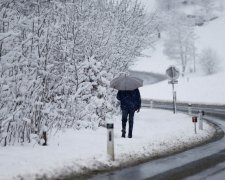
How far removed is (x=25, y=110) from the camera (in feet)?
38.5

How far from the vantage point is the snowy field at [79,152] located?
9.07 metres

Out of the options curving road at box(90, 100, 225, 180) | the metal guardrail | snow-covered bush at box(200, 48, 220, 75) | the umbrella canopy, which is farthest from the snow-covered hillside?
curving road at box(90, 100, 225, 180)

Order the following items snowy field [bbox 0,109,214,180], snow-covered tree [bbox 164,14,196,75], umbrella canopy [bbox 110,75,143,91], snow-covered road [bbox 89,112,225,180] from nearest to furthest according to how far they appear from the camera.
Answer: snowy field [bbox 0,109,214,180]
snow-covered road [bbox 89,112,225,180]
umbrella canopy [bbox 110,75,143,91]
snow-covered tree [bbox 164,14,196,75]

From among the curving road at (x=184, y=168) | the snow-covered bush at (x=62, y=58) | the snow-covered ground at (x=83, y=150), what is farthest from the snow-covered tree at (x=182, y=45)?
the curving road at (x=184, y=168)

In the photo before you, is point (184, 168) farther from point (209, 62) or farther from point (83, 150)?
point (209, 62)

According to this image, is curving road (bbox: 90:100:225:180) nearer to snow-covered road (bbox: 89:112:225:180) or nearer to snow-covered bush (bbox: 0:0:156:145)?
snow-covered road (bbox: 89:112:225:180)

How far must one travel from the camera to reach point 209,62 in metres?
83.2

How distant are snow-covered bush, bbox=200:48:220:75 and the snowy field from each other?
68.4 meters

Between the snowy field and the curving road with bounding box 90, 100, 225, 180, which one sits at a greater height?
the snowy field

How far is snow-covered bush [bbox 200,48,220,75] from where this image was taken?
82.6 m

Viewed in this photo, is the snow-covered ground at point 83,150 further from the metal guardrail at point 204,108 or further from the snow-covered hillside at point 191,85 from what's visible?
the snow-covered hillside at point 191,85

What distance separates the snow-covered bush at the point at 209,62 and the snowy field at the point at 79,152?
6836 centimetres

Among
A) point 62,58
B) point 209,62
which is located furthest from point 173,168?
point 209,62

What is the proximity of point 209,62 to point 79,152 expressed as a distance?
74.9 meters
